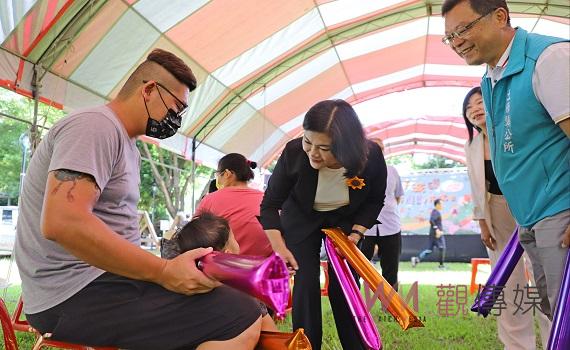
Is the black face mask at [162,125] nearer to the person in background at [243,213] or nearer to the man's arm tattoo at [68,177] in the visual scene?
the man's arm tattoo at [68,177]

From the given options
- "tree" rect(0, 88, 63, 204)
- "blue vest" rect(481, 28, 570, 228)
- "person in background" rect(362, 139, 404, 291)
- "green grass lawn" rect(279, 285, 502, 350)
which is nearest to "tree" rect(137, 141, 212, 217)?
"tree" rect(0, 88, 63, 204)

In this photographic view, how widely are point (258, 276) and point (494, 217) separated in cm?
203

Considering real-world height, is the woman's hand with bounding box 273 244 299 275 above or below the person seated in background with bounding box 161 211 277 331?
below

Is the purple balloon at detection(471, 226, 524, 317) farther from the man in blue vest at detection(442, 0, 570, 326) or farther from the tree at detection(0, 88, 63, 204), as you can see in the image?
the tree at detection(0, 88, 63, 204)

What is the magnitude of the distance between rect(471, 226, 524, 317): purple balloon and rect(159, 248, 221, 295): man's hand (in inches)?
55.0

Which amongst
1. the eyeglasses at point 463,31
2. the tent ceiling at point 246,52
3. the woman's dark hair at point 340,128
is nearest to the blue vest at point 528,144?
the eyeglasses at point 463,31

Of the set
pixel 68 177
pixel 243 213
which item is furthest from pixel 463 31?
pixel 243 213

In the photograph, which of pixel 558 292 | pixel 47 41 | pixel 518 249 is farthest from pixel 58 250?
pixel 47 41

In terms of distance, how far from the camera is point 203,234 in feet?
6.27

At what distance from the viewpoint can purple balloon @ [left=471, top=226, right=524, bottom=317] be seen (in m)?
2.09

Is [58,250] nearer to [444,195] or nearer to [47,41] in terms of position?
[47,41]

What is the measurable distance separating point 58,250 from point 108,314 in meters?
0.22

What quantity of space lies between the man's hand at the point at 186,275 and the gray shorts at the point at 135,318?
0.11 m

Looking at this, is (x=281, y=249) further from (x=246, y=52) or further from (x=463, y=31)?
(x=246, y=52)
